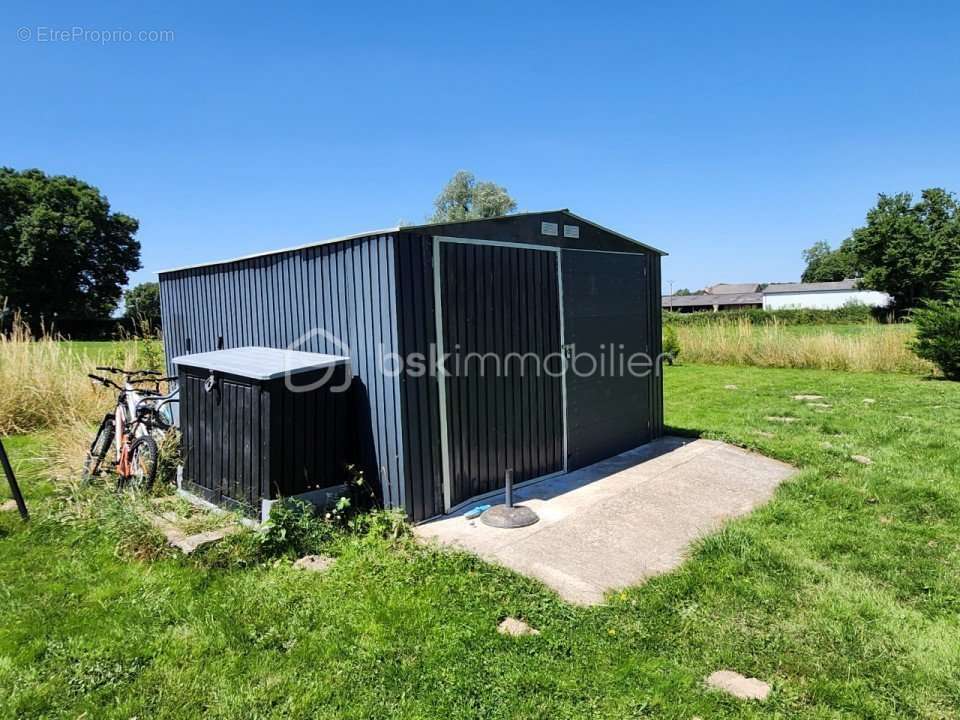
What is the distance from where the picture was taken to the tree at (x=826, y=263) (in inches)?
2517

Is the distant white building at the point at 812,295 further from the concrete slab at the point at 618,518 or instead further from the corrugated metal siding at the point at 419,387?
the corrugated metal siding at the point at 419,387

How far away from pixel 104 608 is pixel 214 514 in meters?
1.02

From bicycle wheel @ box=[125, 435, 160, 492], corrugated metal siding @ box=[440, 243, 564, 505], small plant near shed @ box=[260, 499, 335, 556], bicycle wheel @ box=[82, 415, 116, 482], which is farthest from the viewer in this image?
bicycle wheel @ box=[82, 415, 116, 482]

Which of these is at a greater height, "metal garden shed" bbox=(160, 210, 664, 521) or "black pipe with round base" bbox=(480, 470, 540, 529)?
"metal garden shed" bbox=(160, 210, 664, 521)

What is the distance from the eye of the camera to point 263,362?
3.99 m

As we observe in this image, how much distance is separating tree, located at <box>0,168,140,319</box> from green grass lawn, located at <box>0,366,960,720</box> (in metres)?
34.3

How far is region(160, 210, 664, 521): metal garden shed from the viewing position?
12.5 ft

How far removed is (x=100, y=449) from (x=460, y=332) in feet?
12.4

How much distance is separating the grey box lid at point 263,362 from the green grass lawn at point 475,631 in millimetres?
1217

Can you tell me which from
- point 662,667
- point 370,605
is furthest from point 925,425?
point 370,605

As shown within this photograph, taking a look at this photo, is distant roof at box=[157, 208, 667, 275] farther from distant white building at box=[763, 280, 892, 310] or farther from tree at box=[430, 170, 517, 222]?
distant white building at box=[763, 280, 892, 310]

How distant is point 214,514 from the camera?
384cm

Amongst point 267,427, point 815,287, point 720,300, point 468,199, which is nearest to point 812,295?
point 815,287

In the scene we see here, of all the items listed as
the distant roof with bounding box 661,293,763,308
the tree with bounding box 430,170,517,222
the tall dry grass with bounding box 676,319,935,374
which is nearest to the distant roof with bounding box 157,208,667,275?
the tall dry grass with bounding box 676,319,935,374
